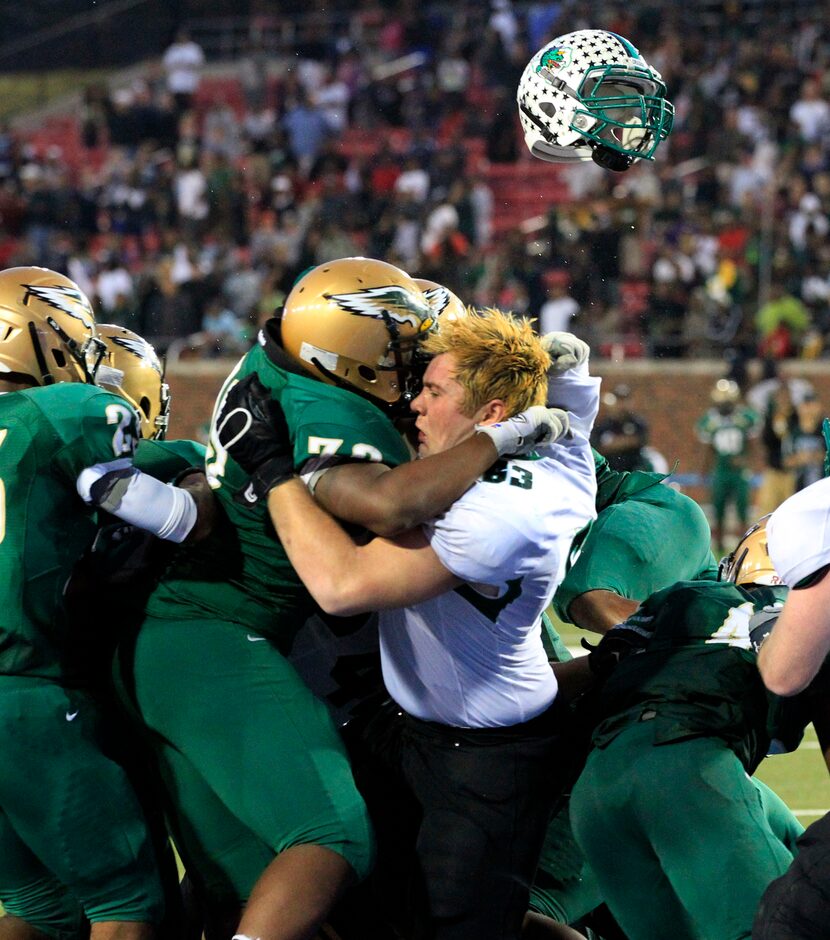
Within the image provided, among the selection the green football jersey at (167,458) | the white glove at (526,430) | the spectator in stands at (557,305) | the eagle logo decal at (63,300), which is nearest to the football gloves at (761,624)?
the white glove at (526,430)

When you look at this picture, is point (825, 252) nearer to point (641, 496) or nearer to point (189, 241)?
point (189, 241)

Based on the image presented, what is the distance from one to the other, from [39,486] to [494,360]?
1057 millimetres

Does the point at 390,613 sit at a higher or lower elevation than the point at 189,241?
higher

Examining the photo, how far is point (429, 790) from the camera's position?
3354 millimetres

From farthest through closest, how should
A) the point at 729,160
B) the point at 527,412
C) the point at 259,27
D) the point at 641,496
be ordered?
1. the point at 259,27
2. the point at 729,160
3. the point at 641,496
4. the point at 527,412

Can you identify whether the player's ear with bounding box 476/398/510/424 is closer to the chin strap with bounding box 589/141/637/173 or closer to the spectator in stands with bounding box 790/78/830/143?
the chin strap with bounding box 589/141/637/173

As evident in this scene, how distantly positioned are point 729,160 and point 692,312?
2.52 meters

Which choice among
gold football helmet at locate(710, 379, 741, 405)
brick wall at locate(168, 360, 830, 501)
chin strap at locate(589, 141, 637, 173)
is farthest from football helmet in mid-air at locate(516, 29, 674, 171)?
brick wall at locate(168, 360, 830, 501)

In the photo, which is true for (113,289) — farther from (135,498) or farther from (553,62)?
(135,498)

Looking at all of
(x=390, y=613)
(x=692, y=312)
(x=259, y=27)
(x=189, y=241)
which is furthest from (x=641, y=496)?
(x=259, y=27)

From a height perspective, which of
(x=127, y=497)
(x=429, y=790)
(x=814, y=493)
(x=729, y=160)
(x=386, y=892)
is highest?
(x=814, y=493)

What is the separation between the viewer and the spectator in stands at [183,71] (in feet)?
67.8

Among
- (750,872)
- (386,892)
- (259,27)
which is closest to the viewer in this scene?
(750,872)

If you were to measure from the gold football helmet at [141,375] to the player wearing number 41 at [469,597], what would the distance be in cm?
113
